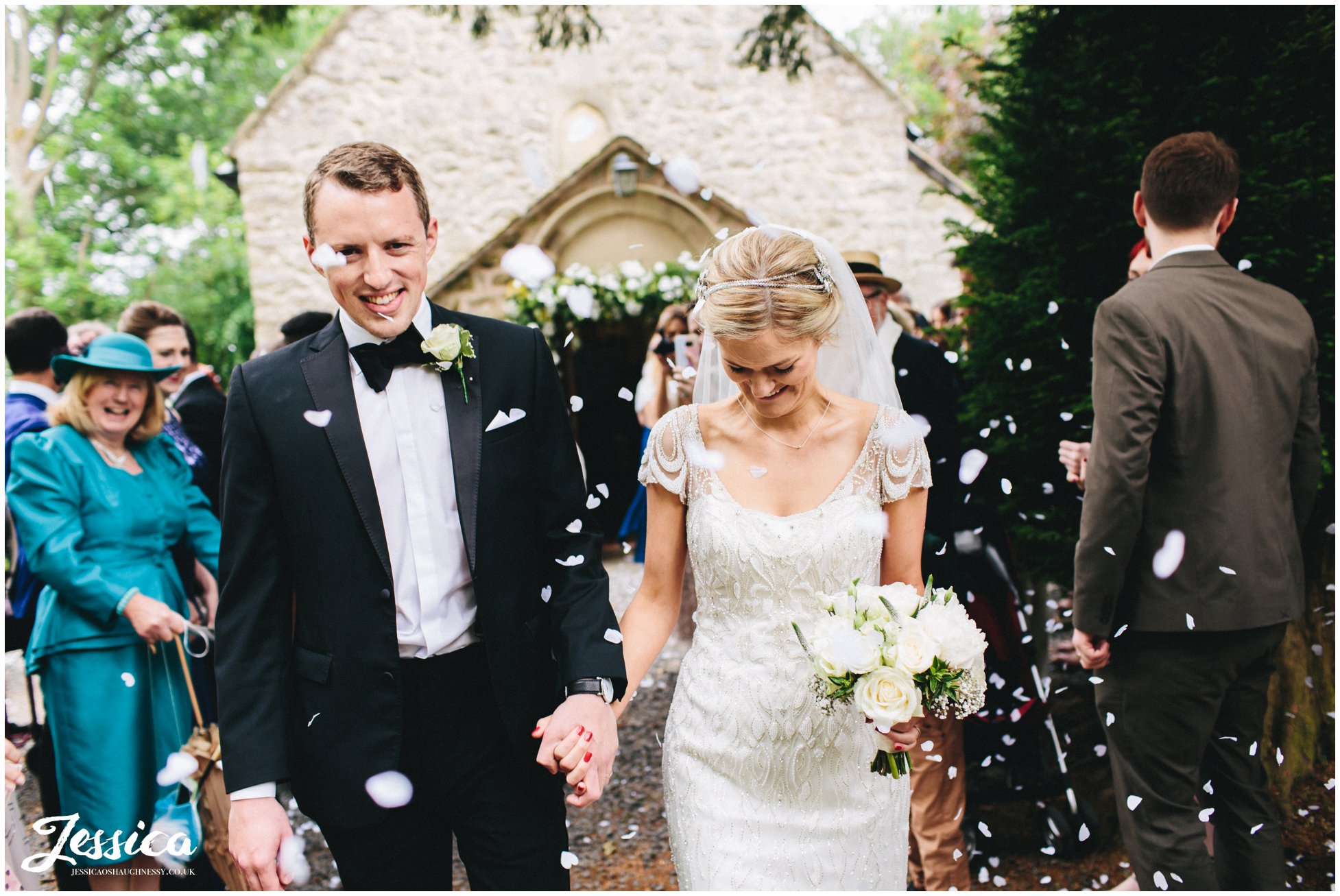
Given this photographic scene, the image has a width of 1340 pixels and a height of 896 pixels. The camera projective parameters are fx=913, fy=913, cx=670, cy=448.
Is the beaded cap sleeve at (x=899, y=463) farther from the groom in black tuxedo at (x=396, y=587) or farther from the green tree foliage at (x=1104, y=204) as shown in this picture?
the green tree foliage at (x=1104, y=204)

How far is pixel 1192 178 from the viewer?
2826 mm

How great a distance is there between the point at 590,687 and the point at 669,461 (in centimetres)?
68

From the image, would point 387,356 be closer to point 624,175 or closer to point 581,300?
point 581,300

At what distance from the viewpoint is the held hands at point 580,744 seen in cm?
195

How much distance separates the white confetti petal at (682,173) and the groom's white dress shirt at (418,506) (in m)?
7.09

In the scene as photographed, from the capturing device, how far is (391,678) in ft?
6.80

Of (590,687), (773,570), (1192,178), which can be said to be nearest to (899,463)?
(773,570)

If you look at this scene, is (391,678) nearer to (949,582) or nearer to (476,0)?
(949,582)

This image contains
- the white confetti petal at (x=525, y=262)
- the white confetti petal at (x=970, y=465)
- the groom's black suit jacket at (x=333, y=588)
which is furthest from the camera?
the white confetti petal at (x=525, y=262)

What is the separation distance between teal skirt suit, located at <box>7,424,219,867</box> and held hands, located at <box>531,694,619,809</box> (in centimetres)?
229

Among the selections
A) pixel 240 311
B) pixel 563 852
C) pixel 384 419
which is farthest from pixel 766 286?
pixel 240 311

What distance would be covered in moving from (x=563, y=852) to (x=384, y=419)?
115cm

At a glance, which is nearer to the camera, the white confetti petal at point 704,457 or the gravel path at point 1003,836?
the white confetti petal at point 704,457

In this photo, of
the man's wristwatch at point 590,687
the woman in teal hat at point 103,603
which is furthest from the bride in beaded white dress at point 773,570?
the woman in teal hat at point 103,603
